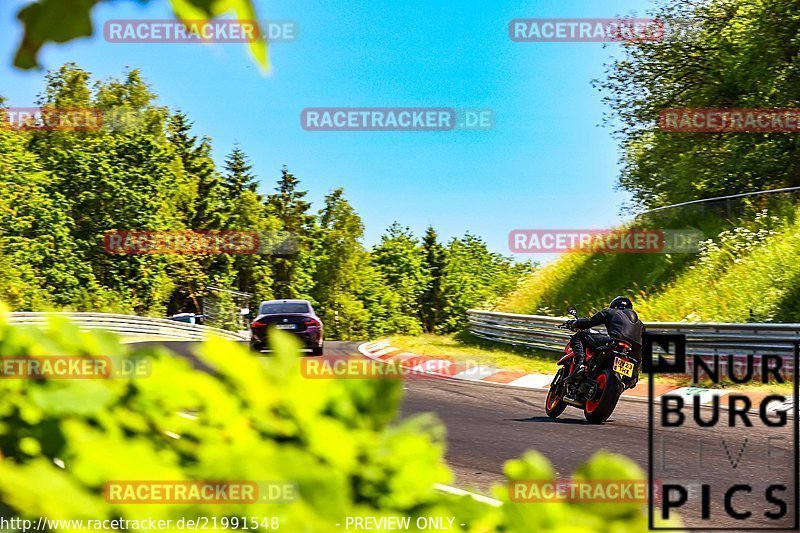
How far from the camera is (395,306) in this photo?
7262 cm

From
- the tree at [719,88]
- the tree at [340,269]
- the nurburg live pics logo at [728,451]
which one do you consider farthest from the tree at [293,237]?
the nurburg live pics logo at [728,451]

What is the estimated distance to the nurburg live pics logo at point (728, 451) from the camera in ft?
18.3

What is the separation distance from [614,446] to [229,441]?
24.3 feet

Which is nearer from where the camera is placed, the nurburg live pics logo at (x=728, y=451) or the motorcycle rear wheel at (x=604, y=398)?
the nurburg live pics logo at (x=728, y=451)

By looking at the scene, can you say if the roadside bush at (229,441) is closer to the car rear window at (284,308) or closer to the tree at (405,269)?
the car rear window at (284,308)

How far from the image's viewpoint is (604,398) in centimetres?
893

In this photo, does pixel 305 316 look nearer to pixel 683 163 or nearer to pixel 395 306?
A: pixel 683 163

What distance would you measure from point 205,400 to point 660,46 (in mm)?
25958

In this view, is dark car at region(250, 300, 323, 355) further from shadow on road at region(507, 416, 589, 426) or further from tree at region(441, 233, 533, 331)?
tree at region(441, 233, 533, 331)

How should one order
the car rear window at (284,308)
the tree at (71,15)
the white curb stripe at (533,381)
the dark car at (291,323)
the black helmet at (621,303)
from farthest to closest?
1. the car rear window at (284,308)
2. the dark car at (291,323)
3. the white curb stripe at (533,381)
4. the black helmet at (621,303)
5. the tree at (71,15)

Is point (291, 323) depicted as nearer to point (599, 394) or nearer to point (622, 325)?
point (599, 394)

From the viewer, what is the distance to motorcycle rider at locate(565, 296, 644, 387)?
8.52 metres

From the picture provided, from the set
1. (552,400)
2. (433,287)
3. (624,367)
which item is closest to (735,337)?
(552,400)

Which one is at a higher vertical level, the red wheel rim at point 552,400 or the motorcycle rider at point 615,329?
the motorcycle rider at point 615,329
